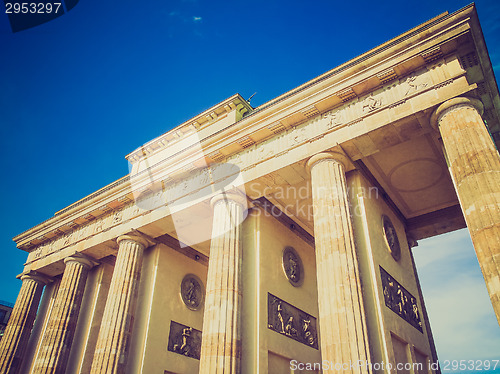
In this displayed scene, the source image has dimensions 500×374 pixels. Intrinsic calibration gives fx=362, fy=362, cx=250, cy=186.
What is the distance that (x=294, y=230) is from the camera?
47.7ft

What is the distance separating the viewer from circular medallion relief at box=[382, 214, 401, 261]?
11.5 meters

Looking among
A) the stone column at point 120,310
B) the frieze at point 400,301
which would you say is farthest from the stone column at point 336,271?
the stone column at point 120,310

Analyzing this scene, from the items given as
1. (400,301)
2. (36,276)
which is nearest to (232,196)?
(400,301)

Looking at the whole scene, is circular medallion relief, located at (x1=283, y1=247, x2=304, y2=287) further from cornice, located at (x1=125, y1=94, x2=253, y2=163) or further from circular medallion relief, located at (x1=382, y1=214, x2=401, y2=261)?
cornice, located at (x1=125, y1=94, x2=253, y2=163)

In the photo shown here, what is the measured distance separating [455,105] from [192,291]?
1245 cm

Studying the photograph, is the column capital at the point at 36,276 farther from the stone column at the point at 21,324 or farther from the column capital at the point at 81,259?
the column capital at the point at 81,259

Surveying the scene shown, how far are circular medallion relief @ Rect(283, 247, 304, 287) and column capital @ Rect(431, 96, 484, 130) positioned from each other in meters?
6.90

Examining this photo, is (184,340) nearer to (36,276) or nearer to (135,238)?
(135,238)

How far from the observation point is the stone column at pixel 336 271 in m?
7.67

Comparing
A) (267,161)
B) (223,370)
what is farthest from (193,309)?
(267,161)

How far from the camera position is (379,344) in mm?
8688

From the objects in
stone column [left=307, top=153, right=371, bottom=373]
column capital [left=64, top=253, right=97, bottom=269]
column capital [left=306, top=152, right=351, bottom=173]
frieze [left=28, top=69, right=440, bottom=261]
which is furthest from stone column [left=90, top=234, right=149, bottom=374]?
column capital [left=306, top=152, right=351, bottom=173]

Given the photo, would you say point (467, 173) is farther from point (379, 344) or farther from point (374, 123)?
point (379, 344)

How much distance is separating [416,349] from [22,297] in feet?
56.3
